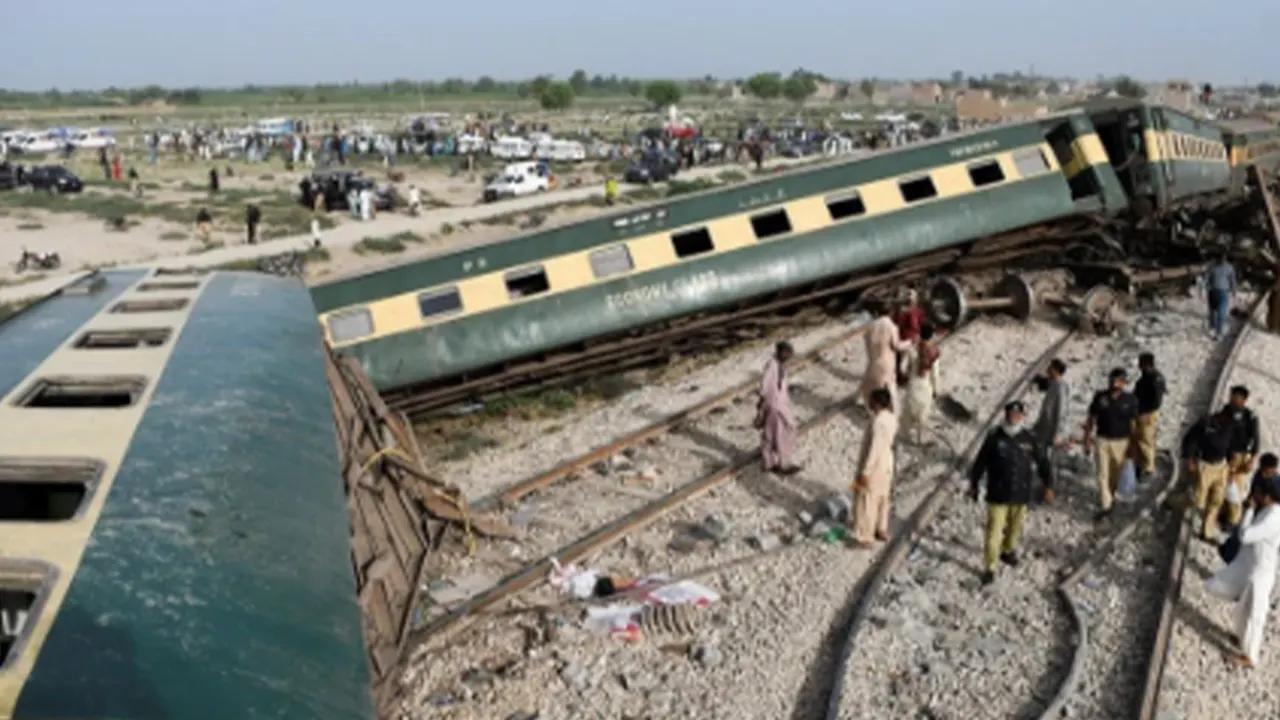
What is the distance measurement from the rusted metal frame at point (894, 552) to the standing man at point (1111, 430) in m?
1.51

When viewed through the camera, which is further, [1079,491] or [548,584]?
[1079,491]

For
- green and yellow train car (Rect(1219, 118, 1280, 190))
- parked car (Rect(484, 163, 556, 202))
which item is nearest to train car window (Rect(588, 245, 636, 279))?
green and yellow train car (Rect(1219, 118, 1280, 190))

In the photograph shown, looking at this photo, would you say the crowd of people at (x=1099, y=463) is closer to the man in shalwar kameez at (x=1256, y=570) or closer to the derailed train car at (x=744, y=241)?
the man in shalwar kameez at (x=1256, y=570)

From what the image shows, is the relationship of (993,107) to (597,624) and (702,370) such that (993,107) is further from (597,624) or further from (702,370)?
(597,624)

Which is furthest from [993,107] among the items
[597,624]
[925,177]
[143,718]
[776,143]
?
[143,718]

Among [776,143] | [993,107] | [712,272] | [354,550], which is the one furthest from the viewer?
[993,107]

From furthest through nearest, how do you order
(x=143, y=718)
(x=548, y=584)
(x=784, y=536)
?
1. (x=784, y=536)
2. (x=548, y=584)
3. (x=143, y=718)

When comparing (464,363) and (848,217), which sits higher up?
(848,217)

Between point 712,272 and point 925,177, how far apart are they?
13.8ft

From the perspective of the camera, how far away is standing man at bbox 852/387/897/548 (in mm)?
10266

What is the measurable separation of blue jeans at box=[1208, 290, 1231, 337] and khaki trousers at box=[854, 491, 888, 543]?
9066 millimetres

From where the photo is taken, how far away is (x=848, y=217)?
688 inches

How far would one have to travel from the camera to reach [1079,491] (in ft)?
37.5

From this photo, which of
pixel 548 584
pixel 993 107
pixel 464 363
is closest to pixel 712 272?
pixel 464 363
